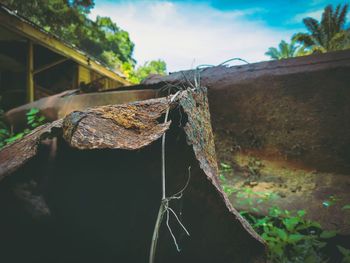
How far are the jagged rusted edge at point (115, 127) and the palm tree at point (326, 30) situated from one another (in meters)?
17.8

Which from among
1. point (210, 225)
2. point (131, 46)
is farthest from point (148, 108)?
point (131, 46)

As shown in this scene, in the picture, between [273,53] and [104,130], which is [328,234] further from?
[273,53]

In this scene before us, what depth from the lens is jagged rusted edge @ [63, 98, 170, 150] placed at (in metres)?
0.87

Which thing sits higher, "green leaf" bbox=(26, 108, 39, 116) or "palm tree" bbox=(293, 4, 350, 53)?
"palm tree" bbox=(293, 4, 350, 53)

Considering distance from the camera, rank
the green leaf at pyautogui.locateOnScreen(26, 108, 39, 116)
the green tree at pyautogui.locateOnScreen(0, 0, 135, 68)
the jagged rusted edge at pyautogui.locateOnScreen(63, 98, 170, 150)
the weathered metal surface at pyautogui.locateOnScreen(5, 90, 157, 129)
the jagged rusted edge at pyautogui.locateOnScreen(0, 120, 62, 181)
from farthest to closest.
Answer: the green tree at pyautogui.locateOnScreen(0, 0, 135, 68) → the green leaf at pyautogui.locateOnScreen(26, 108, 39, 116) → the weathered metal surface at pyautogui.locateOnScreen(5, 90, 157, 129) → the jagged rusted edge at pyautogui.locateOnScreen(0, 120, 62, 181) → the jagged rusted edge at pyautogui.locateOnScreen(63, 98, 170, 150)

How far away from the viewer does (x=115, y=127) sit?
100cm

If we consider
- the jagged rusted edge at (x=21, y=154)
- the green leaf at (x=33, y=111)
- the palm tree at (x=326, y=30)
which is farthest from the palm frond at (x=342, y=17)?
the jagged rusted edge at (x=21, y=154)

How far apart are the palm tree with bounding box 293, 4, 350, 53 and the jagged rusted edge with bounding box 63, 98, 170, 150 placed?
1782cm

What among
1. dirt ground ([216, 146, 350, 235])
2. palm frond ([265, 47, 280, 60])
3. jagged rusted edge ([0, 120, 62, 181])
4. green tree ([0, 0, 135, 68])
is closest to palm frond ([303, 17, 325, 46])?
palm frond ([265, 47, 280, 60])

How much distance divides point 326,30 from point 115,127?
1997 cm

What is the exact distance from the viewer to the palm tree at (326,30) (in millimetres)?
15835

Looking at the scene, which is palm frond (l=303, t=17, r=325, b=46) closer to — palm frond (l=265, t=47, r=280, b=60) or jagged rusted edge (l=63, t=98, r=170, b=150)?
palm frond (l=265, t=47, r=280, b=60)

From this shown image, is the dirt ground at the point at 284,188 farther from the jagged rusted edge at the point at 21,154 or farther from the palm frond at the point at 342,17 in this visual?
the palm frond at the point at 342,17

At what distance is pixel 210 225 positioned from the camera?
4.11ft
